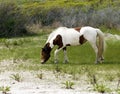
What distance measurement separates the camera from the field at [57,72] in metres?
12.1

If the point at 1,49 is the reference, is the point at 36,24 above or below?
above

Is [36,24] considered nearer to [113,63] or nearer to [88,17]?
[88,17]

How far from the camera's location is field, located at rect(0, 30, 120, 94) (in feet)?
39.7

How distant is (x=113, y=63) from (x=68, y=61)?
1.96 m

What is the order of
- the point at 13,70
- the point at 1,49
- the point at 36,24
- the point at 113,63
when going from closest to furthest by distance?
1. the point at 13,70
2. the point at 113,63
3. the point at 1,49
4. the point at 36,24

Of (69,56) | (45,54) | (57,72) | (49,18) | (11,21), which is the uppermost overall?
(49,18)

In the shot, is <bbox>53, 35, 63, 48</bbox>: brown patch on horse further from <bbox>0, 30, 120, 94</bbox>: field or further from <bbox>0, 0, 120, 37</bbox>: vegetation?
<bbox>0, 0, 120, 37</bbox>: vegetation

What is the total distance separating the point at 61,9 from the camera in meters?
41.9

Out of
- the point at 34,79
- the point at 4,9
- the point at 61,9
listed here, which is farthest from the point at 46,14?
the point at 34,79

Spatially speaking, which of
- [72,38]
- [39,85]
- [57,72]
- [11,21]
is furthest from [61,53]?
[11,21]

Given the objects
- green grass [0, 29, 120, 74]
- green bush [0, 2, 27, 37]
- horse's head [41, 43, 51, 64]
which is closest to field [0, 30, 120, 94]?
green grass [0, 29, 120, 74]

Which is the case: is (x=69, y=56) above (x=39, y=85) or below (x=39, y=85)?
above

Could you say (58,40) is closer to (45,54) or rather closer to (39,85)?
(45,54)

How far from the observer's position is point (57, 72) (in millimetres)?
16016
